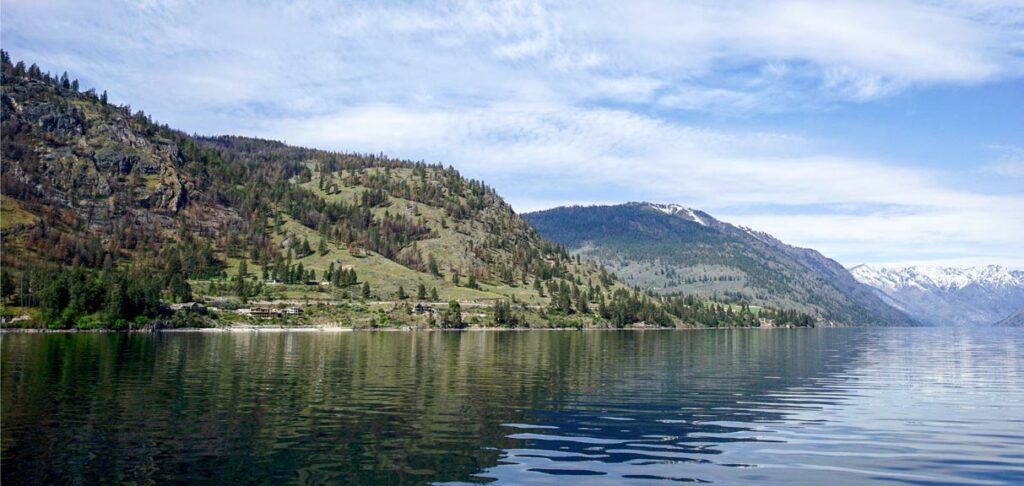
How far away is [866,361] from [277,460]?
10071 cm

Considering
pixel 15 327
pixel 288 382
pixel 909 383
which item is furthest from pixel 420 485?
pixel 15 327

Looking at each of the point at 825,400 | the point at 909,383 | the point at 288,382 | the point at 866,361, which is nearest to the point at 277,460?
the point at 288,382

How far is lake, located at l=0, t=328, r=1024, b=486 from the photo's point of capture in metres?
29.8

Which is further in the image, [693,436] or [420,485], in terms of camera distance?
[693,436]

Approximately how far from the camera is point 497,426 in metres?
41.6

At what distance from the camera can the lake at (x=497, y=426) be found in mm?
29844

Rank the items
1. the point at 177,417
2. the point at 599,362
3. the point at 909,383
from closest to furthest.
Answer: the point at 177,417
the point at 909,383
the point at 599,362

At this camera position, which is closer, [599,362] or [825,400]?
[825,400]

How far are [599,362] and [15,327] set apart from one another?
517 ft

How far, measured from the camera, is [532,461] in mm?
31906

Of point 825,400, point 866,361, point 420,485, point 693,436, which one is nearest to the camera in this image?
point 420,485

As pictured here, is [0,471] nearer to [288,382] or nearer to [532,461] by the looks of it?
[532,461]

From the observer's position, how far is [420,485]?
2719 cm

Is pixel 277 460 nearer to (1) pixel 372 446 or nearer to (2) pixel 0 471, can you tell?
(1) pixel 372 446
